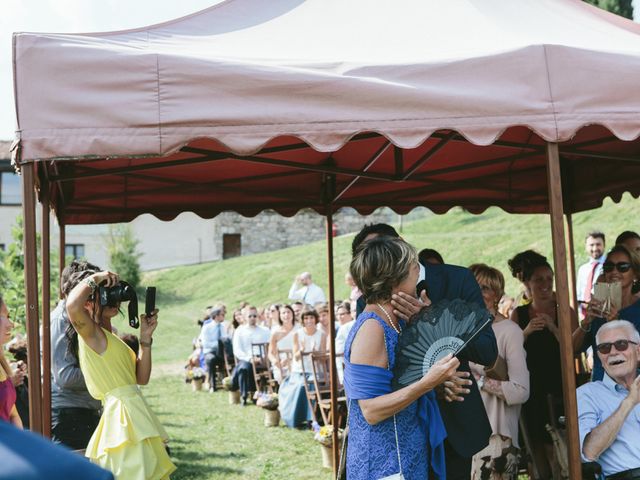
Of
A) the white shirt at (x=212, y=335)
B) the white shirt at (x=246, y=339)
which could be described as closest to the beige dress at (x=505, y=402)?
the white shirt at (x=246, y=339)

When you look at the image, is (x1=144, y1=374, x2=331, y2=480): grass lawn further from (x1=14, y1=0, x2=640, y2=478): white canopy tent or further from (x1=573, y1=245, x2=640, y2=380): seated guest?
(x1=14, y1=0, x2=640, y2=478): white canopy tent

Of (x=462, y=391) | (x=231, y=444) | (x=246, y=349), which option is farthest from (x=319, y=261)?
(x=462, y=391)

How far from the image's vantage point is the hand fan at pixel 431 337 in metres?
3.03

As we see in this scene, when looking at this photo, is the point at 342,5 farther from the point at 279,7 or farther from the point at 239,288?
the point at 239,288

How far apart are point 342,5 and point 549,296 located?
8.20ft

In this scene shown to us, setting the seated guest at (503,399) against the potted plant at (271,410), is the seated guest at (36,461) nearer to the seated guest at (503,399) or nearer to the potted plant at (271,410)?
the seated guest at (503,399)

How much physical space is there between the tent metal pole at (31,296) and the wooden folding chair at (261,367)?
9.15 metres

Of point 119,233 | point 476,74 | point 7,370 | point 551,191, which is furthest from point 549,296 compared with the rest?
point 119,233

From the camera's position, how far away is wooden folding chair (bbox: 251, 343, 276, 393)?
12711 millimetres

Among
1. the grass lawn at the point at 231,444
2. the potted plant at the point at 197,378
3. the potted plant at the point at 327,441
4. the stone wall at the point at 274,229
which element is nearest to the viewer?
the potted plant at the point at 327,441

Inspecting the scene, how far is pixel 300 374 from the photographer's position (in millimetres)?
10508

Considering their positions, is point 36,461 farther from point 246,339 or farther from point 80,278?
point 246,339

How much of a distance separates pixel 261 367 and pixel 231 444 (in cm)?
364

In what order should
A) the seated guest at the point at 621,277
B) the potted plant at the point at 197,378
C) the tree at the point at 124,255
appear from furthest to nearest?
the tree at the point at 124,255 → the potted plant at the point at 197,378 → the seated guest at the point at 621,277
